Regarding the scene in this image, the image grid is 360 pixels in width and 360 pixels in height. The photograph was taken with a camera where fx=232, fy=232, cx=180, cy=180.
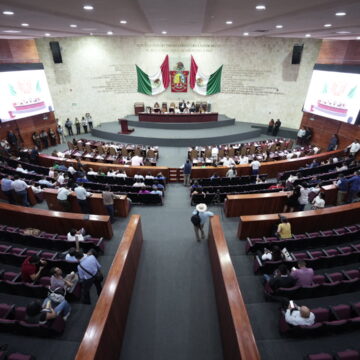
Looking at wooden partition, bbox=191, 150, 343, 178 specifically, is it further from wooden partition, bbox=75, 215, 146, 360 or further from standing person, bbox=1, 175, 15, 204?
standing person, bbox=1, 175, 15, 204

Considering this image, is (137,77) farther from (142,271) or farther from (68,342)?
(68,342)

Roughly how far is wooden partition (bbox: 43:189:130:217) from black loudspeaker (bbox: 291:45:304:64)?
13337mm

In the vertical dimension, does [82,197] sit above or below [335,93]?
below

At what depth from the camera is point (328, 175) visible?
835cm

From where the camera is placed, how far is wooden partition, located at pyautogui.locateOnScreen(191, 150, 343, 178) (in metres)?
9.10

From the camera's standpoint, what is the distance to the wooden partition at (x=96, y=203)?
677cm

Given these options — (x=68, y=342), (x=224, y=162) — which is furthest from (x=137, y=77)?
(x=68, y=342)

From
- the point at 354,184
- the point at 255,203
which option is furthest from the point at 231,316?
the point at 354,184

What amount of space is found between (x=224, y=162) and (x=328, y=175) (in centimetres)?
381

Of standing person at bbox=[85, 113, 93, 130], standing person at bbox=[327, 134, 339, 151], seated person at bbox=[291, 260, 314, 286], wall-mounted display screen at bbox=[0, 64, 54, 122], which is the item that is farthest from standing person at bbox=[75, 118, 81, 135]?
seated person at bbox=[291, 260, 314, 286]

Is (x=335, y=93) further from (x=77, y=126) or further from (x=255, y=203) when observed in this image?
(x=77, y=126)

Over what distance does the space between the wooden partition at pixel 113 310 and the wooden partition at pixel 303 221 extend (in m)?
2.80

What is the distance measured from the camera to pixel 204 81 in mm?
16188

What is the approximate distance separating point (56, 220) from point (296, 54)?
15230 millimetres
